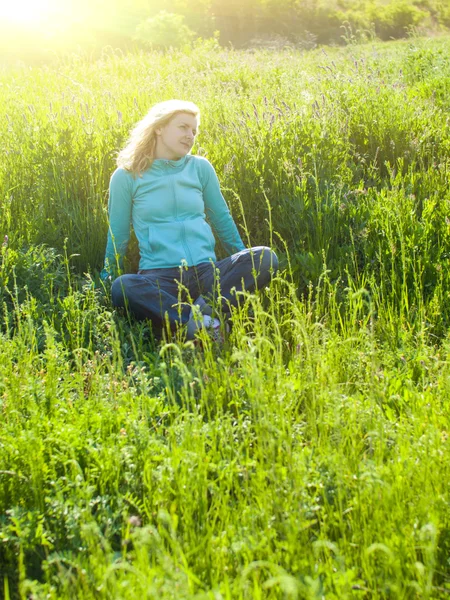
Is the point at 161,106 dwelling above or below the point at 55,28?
below

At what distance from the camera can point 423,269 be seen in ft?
11.2

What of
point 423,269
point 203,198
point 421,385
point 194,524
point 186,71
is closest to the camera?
point 194,524

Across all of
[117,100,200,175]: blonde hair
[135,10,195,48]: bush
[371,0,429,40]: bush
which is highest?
[371,0,429,40]: bush

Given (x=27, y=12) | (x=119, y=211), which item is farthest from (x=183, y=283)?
(x=27, y=12)

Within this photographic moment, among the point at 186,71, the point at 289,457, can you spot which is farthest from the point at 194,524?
the point at 186,71

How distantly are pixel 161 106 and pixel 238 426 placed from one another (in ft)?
7.97

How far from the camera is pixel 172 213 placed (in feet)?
13.0

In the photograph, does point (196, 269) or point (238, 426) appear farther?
point (196, 269)

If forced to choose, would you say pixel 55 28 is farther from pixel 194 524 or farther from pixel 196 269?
pixel 194 524

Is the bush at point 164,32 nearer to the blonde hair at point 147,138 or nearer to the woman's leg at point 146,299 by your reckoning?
the blonde hair at point 147,138

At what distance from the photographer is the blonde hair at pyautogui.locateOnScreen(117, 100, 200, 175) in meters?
3.87

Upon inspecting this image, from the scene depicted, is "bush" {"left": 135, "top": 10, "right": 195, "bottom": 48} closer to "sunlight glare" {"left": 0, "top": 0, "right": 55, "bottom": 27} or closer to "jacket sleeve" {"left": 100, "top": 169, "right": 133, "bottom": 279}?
"sunlight glare" {"left": 0, "top": 0, "right": 55, "bottom": 27}

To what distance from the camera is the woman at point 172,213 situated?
3.76 metres

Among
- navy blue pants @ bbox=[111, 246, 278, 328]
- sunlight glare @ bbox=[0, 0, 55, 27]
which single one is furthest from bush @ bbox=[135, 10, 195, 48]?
navy blue pants @ bbox=[111, 246, 278, 328]
